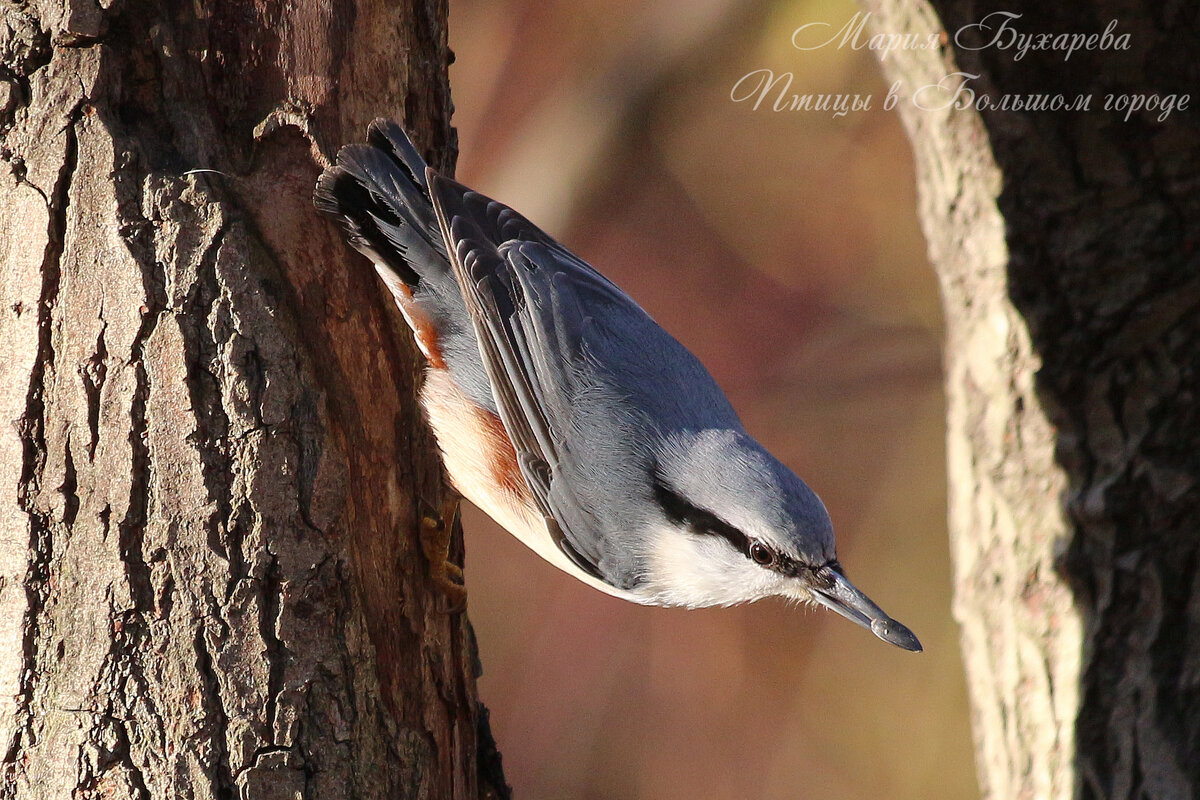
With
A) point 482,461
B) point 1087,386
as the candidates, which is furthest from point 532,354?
point 1087,386

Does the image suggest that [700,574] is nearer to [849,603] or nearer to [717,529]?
[717,529]

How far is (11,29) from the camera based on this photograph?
5.61ft

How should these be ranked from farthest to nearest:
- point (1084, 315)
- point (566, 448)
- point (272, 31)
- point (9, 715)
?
point (1084, 315) → point (566, 448) → point (272, 31) → point (9, 715)

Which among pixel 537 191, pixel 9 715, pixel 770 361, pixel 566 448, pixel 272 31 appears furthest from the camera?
pixel 770 361

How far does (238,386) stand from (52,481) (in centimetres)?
33

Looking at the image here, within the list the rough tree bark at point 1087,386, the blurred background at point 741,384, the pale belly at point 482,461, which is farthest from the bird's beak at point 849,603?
the blurred background at point 741,384

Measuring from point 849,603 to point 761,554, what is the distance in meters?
0.20

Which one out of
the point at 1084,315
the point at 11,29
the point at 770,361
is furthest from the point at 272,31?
the point at 770,361

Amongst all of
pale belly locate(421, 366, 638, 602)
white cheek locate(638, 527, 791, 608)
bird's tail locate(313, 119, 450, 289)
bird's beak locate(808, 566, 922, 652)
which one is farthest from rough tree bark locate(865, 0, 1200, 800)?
bird's tail locate(313, 119, 450, 289)

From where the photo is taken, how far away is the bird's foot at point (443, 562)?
6.46ft

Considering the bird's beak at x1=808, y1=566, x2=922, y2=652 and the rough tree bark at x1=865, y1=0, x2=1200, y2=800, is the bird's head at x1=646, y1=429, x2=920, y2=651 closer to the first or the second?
the bird's beak at x1=808, y1=566, x2=922, y2=652

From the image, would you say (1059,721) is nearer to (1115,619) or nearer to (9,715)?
(1115,619)

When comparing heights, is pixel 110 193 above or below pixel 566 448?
above

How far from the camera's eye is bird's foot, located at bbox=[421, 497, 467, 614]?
1.97m
